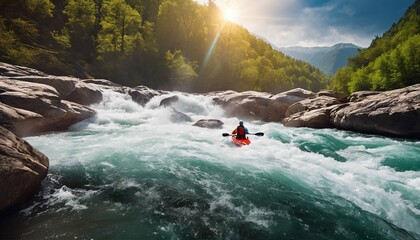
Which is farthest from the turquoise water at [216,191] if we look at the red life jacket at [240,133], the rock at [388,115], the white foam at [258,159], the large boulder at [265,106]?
the large boulder at [265,106]

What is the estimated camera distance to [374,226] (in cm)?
661

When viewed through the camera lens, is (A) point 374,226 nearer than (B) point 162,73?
Yes

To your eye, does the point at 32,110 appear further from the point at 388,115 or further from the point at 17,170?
the point at 388,115

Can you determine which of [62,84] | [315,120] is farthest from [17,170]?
[315,120]

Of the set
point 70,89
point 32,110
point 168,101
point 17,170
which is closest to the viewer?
point 17,170

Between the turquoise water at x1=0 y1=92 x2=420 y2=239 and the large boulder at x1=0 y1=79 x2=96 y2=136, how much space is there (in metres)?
0.85

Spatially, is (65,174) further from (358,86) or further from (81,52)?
Answer: (81,52)

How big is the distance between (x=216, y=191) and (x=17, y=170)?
5118mm

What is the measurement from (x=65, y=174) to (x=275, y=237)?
6.76 metres

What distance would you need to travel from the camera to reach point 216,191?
7996 millimetres

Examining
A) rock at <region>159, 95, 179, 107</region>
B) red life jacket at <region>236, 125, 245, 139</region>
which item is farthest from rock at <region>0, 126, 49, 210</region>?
rock at <region>159, 95, 179, 107</region>

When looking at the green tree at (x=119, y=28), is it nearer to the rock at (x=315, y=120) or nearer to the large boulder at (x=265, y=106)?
the large boulder at (x=265, y=106)

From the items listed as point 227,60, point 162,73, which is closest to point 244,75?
point 227,60

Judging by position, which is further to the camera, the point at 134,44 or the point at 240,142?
the point at 134,44
